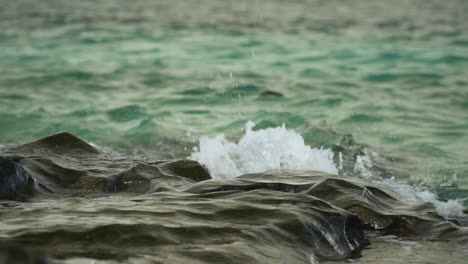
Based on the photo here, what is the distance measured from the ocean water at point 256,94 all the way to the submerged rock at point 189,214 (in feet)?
3.41

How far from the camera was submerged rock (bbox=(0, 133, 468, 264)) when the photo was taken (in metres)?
3.73

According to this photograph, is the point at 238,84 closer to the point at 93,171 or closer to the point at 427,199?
the point at 427,199

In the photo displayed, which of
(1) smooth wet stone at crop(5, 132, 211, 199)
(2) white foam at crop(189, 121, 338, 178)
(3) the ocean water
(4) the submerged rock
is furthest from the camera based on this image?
(3) the ocean water

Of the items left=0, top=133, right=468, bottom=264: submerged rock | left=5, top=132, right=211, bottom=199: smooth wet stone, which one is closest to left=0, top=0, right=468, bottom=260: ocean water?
left=0, top=133, right=468, bottom=264: submerged rock

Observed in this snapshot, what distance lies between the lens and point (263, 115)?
11.2 meters

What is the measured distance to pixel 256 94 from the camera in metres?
13.2

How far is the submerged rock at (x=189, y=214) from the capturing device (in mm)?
3730

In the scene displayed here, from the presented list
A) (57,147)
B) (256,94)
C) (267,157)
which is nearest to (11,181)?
(57,147)

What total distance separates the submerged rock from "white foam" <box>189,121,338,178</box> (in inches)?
51.3

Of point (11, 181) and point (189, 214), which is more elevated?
point (11, 181)

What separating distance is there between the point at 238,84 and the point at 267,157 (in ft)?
21.6

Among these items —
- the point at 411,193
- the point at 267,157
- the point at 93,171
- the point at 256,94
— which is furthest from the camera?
the point at 256,94

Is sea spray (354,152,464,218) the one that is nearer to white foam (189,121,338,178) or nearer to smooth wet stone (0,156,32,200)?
white foam (189,121,338,178)

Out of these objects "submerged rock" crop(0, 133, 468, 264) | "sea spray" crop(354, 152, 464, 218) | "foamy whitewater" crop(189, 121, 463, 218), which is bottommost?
"sea spray" crop(354, 152, 464, 218)
